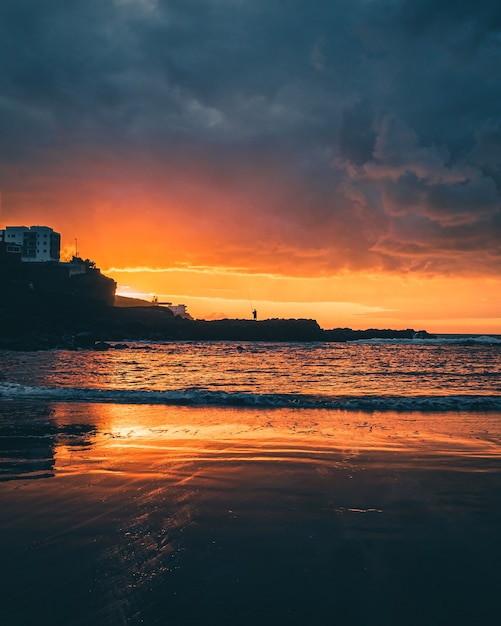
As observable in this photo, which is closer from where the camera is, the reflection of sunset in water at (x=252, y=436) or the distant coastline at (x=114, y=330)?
the reflection of sunset in water at (x=252, y=436)

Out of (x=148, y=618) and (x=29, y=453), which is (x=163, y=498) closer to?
(x=148, y=618)

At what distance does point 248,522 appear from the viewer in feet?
19.0

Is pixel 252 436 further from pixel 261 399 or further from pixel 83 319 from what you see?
pixel 83 319

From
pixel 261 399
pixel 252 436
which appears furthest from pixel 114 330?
pixel 252 436

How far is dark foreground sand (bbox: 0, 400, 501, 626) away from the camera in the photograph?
3.87 metres

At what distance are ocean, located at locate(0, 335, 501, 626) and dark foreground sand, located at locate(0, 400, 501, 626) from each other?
2 centimetres

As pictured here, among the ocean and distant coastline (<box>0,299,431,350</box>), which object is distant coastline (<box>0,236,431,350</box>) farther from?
the ocean

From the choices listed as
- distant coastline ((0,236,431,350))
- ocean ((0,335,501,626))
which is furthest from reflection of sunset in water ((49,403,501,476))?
distant coastline ((0,236,431,350))

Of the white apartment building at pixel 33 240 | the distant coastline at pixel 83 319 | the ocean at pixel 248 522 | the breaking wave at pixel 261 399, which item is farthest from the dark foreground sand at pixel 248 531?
the white apartment building at pixel 33 240

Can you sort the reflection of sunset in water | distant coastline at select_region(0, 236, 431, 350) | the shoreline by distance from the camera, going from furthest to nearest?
distant coastline at select_region(0, 236, 431, 350), the shoreline, the reflection of sunset in water

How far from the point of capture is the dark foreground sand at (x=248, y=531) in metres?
3.87

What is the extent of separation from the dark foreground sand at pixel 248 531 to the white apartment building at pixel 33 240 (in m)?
139

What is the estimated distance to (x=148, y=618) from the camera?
3.64 metres

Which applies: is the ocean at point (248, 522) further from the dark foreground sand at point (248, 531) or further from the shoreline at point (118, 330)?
the shoreline at point (118, 330)
